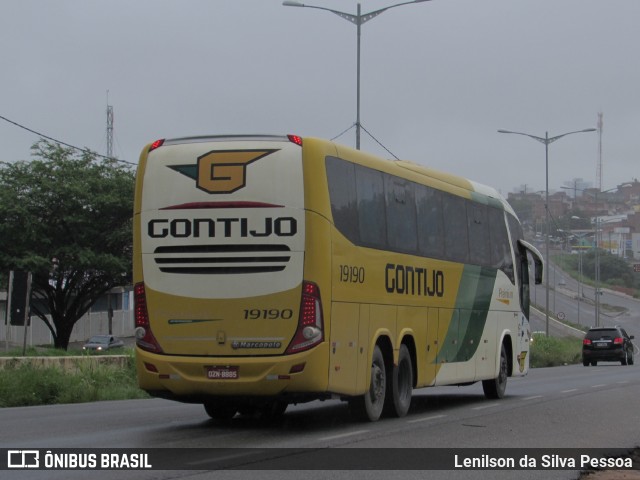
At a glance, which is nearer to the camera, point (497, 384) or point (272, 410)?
point (272, 410)

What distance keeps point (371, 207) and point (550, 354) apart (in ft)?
119

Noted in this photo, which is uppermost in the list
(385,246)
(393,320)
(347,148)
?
(347,148)

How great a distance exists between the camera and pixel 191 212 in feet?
44.3

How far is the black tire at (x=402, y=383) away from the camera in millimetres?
15820

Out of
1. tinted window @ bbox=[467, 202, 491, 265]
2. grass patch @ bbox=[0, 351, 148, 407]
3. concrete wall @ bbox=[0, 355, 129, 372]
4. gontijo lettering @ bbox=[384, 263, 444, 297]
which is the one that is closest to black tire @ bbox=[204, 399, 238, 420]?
gontijo lettering @ bbox=[384, 263, 444, 297]

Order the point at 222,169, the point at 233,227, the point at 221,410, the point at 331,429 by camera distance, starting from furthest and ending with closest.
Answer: the point at 221,410 < the point at 331,429 < the point at 222,169 < the point at 233,227

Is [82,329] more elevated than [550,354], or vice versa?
[82,329]

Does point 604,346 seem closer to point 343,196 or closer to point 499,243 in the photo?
point 499,243

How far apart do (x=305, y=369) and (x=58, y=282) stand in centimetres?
3260

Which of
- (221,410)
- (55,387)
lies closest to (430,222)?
(221,410)

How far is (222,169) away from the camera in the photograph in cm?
1357

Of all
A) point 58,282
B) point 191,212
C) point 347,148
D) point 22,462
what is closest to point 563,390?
point 347,148

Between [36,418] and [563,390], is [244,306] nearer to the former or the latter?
[36,418]

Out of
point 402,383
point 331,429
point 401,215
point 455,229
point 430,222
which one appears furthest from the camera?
point 455,229
